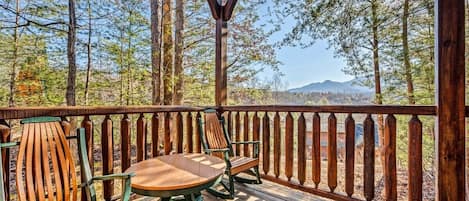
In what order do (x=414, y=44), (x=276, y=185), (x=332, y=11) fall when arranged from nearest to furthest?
(x=276, y=185) < (x=414, y=44) < (x=332, y=11)

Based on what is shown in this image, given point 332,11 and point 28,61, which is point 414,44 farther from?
point 28,61

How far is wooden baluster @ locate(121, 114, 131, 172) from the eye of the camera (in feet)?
7.61

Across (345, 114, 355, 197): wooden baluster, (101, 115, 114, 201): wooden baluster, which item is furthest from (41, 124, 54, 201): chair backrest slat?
(345, 114, 355, 197): wooden baluster

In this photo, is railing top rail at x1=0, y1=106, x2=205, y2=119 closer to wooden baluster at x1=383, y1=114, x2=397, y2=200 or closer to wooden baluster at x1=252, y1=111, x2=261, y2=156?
wooden baluster at x1=252, y1=111, x2=261, y2=156

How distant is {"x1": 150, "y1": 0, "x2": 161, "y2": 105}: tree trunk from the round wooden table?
401 centimetres

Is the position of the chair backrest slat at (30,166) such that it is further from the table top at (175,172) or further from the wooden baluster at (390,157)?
the wooden baluster at (390,157)

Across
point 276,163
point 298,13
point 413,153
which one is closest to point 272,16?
point 298,13

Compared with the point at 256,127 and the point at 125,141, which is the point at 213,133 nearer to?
the point at 256,127

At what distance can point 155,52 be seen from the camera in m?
5.98

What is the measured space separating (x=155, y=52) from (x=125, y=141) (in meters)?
4.05

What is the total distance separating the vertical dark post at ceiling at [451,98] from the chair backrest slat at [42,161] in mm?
2404

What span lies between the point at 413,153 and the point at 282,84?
446 centimetres

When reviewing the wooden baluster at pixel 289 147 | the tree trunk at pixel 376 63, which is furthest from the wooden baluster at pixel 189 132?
the tree trunk at pixel 376 63

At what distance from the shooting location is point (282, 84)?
20.8ft
